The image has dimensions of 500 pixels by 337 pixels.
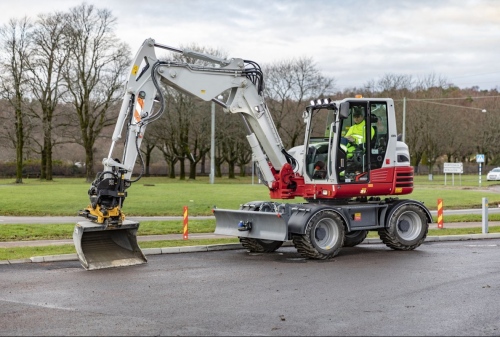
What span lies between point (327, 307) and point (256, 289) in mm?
1802

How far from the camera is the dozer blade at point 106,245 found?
13.5m

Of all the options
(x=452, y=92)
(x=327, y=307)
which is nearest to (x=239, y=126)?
(x=452, y=92)

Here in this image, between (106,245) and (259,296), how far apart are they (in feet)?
15.4

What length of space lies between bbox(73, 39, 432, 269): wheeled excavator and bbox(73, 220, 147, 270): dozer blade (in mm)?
23

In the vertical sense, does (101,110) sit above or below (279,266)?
above

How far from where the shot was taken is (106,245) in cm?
1416

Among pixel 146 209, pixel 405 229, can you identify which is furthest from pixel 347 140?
pixel 146 209

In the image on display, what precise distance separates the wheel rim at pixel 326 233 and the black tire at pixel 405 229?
1.81m

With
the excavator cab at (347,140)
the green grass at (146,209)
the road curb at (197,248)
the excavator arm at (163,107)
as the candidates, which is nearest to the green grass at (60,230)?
the green grass at (146,209)

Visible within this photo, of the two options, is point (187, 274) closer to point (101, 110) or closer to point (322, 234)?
point (322, 234)

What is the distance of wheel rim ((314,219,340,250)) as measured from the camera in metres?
15.3

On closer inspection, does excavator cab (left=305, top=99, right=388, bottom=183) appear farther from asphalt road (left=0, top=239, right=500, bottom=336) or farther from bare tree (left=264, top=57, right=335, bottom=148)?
bare tree (left=264, top=57, right=335, bottom=148)

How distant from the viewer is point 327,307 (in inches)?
387

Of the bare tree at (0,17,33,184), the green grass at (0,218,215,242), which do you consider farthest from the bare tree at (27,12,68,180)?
the green grass at (0,218,215,242)
